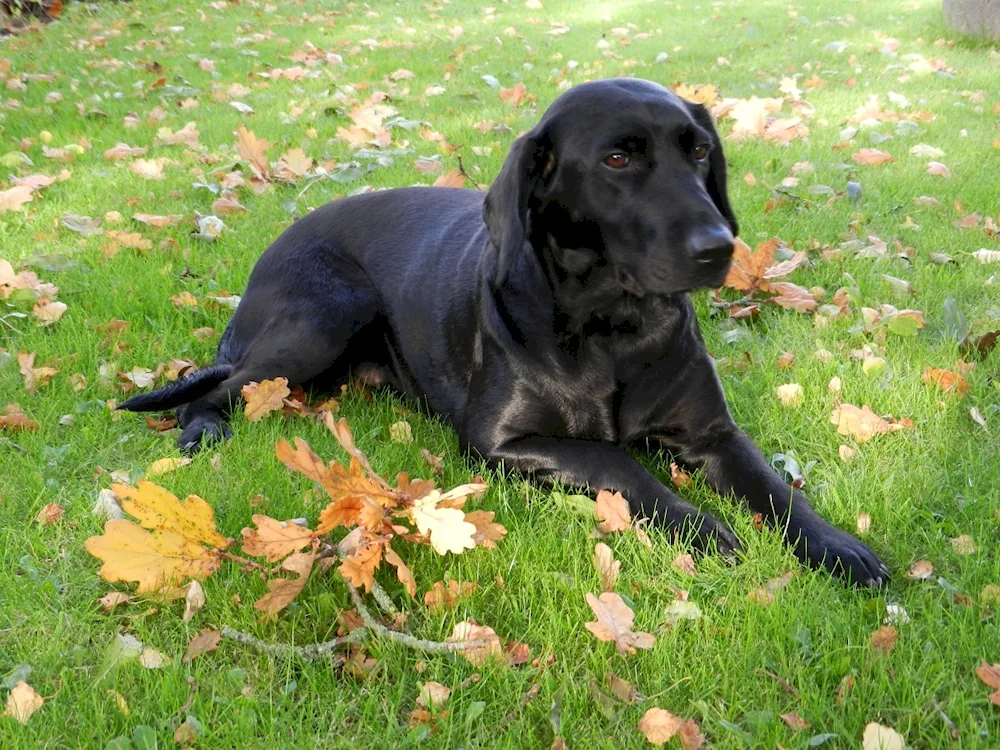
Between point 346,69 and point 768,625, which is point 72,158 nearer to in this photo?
point 346,69

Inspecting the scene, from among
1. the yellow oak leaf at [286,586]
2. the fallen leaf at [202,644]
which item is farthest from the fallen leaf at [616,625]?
the fallen leaf at [202,644]

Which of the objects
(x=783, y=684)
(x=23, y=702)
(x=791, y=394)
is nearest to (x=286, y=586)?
(x=23, y=702)

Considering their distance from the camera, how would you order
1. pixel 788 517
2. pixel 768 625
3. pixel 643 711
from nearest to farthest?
pixel 643 711 → pixel 768 625 → pixel 788 517

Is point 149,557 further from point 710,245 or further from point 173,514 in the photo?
point 710,245

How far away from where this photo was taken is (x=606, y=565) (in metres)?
2.25

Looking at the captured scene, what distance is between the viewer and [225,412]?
10.8ft

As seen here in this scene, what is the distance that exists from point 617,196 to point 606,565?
101 cm

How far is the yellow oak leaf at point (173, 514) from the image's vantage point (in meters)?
2.08

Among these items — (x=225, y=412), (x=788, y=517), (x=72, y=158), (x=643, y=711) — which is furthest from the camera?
(x=72, y=158)

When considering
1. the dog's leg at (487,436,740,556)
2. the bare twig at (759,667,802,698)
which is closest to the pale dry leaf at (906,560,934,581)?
the dog's leg at (487,436,740,556)

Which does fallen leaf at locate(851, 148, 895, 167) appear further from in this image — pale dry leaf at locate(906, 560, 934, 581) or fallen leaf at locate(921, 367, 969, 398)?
pale dry leaf at locate(906, 560, 934, 581)

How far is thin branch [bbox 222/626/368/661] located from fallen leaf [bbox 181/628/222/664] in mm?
23

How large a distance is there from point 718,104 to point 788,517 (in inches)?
200

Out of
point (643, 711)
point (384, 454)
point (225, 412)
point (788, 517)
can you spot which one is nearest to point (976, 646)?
point (788, 517)
